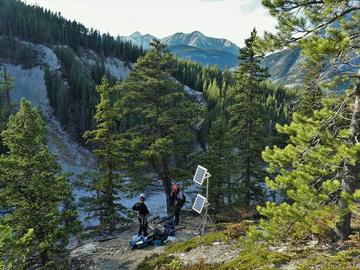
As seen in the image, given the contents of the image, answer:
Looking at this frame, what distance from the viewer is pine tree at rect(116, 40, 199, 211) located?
71.9 ft

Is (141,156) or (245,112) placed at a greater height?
(245,112)

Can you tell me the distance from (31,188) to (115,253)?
17.7 ft

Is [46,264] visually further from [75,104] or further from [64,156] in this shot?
[75,104]

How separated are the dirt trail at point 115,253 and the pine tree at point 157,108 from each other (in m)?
4.38

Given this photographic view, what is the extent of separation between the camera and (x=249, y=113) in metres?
25.3

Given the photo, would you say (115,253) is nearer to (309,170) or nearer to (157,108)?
(157,108)

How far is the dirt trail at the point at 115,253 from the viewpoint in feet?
50.8

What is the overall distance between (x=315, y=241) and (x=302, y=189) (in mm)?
3731

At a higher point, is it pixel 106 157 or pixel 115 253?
pixel 106 157

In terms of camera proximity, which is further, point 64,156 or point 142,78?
point 64,156

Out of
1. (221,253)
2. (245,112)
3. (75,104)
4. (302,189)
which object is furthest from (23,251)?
(75,104)

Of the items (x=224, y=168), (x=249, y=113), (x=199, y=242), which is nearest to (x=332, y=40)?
(x=199, y=242)

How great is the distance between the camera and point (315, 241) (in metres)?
11.1

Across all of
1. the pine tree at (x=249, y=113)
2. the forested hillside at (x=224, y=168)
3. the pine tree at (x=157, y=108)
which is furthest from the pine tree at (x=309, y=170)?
the pine tree at (x=249, y=113)
